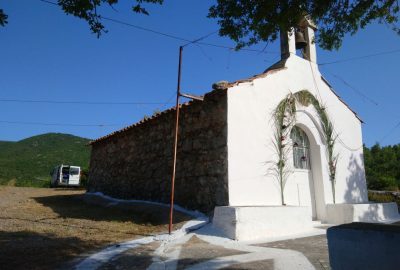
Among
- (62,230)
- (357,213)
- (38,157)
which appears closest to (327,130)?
(357,213)

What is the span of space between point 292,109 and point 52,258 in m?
6.94

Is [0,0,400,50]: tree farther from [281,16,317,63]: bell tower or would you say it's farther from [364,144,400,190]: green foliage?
[364,144,400,190]: green foliage

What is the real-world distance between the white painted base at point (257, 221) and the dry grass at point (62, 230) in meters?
1.08

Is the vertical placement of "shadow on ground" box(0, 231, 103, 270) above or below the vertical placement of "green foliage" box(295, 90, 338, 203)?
below

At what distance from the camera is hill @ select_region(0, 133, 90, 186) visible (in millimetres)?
30125

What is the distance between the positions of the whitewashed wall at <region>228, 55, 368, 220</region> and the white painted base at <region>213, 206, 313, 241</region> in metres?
0.59

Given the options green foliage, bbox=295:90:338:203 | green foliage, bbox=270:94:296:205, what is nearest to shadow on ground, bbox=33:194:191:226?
green foliage, bbox=270:94:296:205

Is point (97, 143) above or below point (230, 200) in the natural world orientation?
above

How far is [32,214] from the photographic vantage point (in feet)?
27.7

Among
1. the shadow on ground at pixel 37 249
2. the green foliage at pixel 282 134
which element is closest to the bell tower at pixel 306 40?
the green foliage at pixel 282 134

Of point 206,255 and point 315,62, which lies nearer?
point 206,255

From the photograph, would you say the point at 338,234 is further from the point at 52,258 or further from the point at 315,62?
the point at 315,62

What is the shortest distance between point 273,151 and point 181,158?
2.43 m

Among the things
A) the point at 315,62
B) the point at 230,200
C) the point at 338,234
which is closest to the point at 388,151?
→ the point at 315,62
